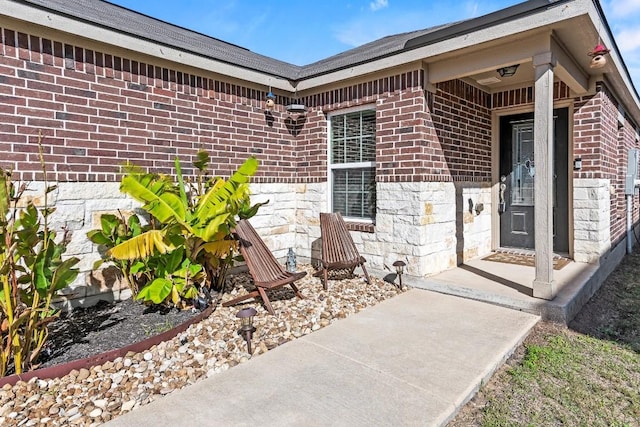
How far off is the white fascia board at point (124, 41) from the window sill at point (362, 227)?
8.51 ft

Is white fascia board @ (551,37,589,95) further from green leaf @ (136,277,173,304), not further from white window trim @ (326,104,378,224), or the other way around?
green leaf @ (136,277,173,304)

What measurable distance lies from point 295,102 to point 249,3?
5.43m

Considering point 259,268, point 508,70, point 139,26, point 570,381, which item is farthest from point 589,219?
point 139,26

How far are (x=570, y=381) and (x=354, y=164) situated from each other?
4.05 m

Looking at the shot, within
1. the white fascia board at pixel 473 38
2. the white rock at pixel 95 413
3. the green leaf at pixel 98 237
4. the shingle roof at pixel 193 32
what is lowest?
the white rock at pixel 95 413

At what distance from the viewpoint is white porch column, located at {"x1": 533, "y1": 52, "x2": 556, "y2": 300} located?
414 centimetres

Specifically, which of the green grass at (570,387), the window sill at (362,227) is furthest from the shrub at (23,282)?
the window sill at (362,227)

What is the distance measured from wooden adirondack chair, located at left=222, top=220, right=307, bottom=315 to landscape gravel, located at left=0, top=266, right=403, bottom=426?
21 centimetres

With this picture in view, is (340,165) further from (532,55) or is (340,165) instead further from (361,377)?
(361,377)

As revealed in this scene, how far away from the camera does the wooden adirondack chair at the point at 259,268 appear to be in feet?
13.9

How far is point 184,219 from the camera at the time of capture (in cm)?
402

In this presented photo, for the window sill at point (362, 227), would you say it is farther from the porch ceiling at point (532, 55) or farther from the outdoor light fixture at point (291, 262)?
the porch ceiling at point (532, 55)

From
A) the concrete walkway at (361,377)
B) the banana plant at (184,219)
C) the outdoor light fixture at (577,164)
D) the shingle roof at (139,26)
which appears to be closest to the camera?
the concrete walkway at (361,377)

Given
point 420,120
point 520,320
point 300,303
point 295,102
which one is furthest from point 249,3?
point 520,320
